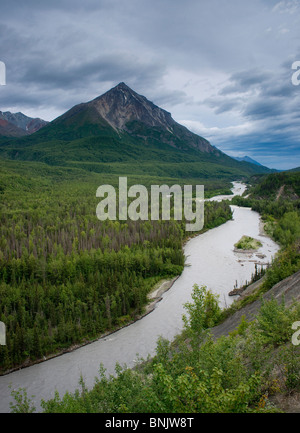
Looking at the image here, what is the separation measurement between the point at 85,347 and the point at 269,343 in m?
20.8

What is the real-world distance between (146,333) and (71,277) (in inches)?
588

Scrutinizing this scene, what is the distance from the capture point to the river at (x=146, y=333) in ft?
80.0

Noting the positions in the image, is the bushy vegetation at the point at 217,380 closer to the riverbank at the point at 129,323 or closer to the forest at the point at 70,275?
the riverbank at the point at 129,323

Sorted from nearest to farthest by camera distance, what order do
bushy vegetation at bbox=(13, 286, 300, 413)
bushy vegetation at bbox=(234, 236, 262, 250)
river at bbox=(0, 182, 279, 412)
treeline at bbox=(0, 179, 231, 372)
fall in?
1. bushy vegetation at bbox=(13, 286, 300, 413)
2. river at bbox=(0, 182, 279, 412)
3. treeline at bbox=(0, 179, 231, 372)
4. bushy vegetation at bbox=(234, 236, 262, 250)

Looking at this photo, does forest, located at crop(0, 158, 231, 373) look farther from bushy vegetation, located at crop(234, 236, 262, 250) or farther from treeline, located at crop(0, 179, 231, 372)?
bushy vegetation, located at crop(234, 236, 262, 250)

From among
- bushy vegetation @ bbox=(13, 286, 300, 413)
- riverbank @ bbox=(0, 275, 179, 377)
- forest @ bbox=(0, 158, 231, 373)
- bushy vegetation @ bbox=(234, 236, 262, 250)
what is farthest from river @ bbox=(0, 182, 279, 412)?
bushy vegetation @ bbox=(13, 286, 300, 413)

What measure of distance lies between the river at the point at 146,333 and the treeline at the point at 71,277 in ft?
5.48

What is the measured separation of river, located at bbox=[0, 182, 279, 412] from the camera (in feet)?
80.0

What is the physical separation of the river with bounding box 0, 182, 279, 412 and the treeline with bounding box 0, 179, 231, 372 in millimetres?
1672

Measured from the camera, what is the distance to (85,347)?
2933 centimetres

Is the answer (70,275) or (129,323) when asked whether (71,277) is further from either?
(129,323)

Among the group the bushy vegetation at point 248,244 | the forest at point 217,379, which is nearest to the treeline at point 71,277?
the forest at point 217,379

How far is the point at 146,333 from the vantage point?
31.7 meters
